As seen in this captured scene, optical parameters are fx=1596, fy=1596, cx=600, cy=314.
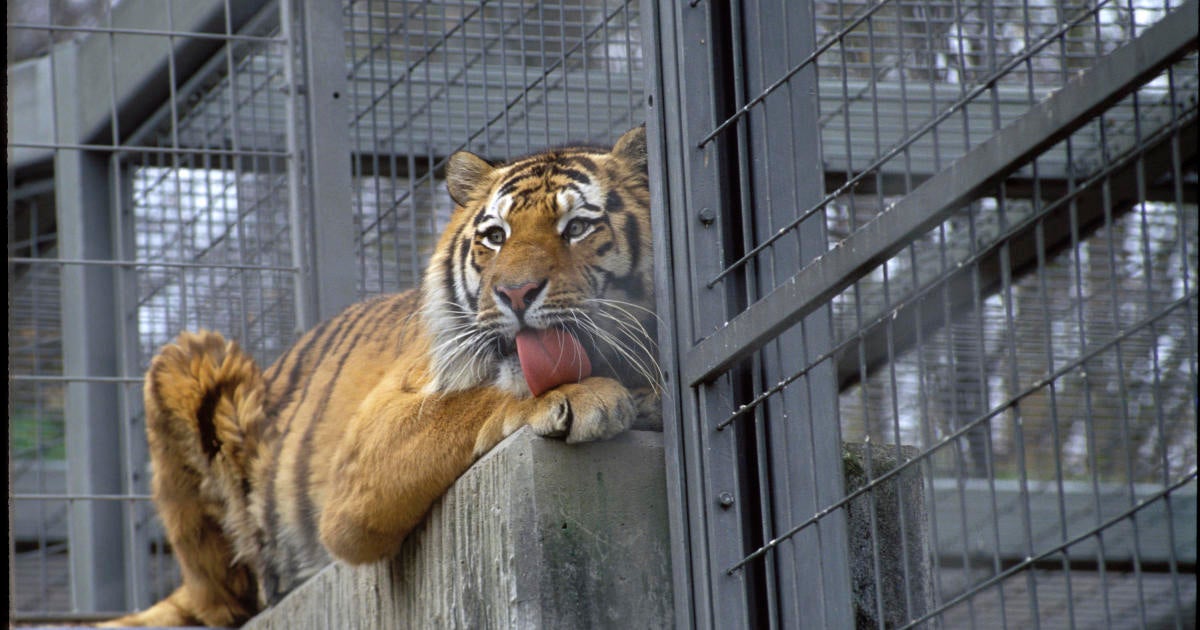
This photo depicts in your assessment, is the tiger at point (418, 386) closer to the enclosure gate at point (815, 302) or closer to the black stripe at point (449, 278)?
the black stripe at point (449, 278)

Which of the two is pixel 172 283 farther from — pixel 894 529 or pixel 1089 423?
pixel 1089 423

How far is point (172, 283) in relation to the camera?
504cm

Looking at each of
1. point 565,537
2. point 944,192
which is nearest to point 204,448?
point 565,537

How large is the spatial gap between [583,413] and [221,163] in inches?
106

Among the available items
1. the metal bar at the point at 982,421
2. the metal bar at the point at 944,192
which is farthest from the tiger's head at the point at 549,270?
the metal bar at the point at 982,421

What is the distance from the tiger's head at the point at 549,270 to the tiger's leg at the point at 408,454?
64 millimetres

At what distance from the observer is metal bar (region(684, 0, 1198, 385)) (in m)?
1.67

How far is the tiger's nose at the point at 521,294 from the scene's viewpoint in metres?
2.58

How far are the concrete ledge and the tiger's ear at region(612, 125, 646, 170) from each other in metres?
0.60

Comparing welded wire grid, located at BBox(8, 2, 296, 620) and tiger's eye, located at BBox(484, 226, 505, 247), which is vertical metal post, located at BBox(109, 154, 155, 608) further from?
tiger's eye, located at BBox(484, 226, 505, 247)

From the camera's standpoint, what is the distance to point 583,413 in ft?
7.84

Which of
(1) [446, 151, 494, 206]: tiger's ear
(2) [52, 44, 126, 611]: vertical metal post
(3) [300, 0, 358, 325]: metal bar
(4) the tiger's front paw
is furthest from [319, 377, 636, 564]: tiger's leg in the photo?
(2) [52, 44, 126, 611]: vertical metal post

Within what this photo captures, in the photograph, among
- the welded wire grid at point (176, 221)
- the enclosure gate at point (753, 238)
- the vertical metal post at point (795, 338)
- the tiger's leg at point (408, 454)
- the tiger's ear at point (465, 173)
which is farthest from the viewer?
Result: the welded wire grid at point (176, 221)

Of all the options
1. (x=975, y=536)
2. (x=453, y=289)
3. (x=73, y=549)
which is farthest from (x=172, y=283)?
(x=975, y=536)
